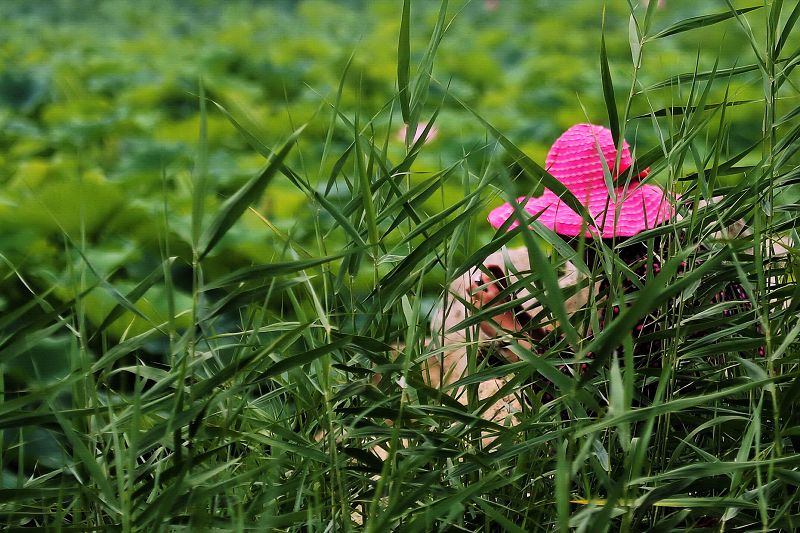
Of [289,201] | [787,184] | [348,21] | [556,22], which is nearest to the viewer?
[787,184]

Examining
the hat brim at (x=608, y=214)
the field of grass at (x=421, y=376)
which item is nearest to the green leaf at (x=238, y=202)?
the field of grass at (x=421, y=376)

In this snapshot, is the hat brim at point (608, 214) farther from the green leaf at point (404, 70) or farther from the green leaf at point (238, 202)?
the green leaf at point (238, 202)

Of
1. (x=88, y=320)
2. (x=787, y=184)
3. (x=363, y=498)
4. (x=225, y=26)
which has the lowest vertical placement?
(x=88, y=320)

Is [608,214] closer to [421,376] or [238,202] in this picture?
[421,376]

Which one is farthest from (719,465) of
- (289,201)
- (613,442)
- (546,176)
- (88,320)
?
(289,201)

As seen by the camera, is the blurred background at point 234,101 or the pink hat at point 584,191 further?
the blurred background at point 234,101

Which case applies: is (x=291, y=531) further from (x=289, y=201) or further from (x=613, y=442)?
(x=289, y=201)

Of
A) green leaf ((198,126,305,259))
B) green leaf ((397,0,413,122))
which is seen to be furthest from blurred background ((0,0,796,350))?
green leaf ((198,126,305,259))

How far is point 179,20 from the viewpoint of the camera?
587cm

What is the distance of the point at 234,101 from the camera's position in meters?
0.97

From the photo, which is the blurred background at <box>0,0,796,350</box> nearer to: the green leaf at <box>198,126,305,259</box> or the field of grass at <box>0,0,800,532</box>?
the field of grass at <box>0,0,800,532</box>

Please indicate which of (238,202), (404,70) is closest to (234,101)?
(404,70)

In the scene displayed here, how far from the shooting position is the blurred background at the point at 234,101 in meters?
1.79

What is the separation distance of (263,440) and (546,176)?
0.25 meters
